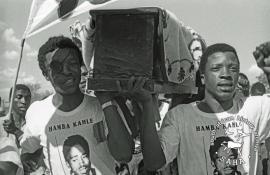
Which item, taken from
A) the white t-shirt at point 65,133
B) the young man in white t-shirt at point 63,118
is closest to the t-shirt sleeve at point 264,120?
the young man in white t-shirt at point 63,118

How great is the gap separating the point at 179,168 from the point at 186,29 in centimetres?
79

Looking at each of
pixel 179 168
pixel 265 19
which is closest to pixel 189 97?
pixel 179 168

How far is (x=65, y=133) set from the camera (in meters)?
2.20

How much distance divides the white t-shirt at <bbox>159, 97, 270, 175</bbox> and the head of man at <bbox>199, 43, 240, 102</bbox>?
0.10m

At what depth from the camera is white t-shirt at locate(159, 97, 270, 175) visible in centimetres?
205

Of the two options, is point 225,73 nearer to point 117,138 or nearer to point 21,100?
point 117,138

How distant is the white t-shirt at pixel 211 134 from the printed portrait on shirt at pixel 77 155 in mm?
403

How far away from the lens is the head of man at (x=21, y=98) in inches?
103

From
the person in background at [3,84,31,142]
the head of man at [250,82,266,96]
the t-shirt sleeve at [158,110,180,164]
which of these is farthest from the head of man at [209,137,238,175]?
the person in background at [3,84,31,142]

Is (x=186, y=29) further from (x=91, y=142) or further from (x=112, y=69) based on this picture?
(x=91, y=142)

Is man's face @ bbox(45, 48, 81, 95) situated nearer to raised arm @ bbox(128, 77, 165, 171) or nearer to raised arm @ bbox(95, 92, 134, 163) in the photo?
raised arm @ bbox(95, 92, 134, 163)

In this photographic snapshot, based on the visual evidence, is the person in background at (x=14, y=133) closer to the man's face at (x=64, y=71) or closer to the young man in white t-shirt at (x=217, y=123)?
the man's face at (x=64, y=71)

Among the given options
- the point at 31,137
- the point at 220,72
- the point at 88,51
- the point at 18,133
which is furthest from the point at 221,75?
the point at 18,133

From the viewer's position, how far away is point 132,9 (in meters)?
2.12
